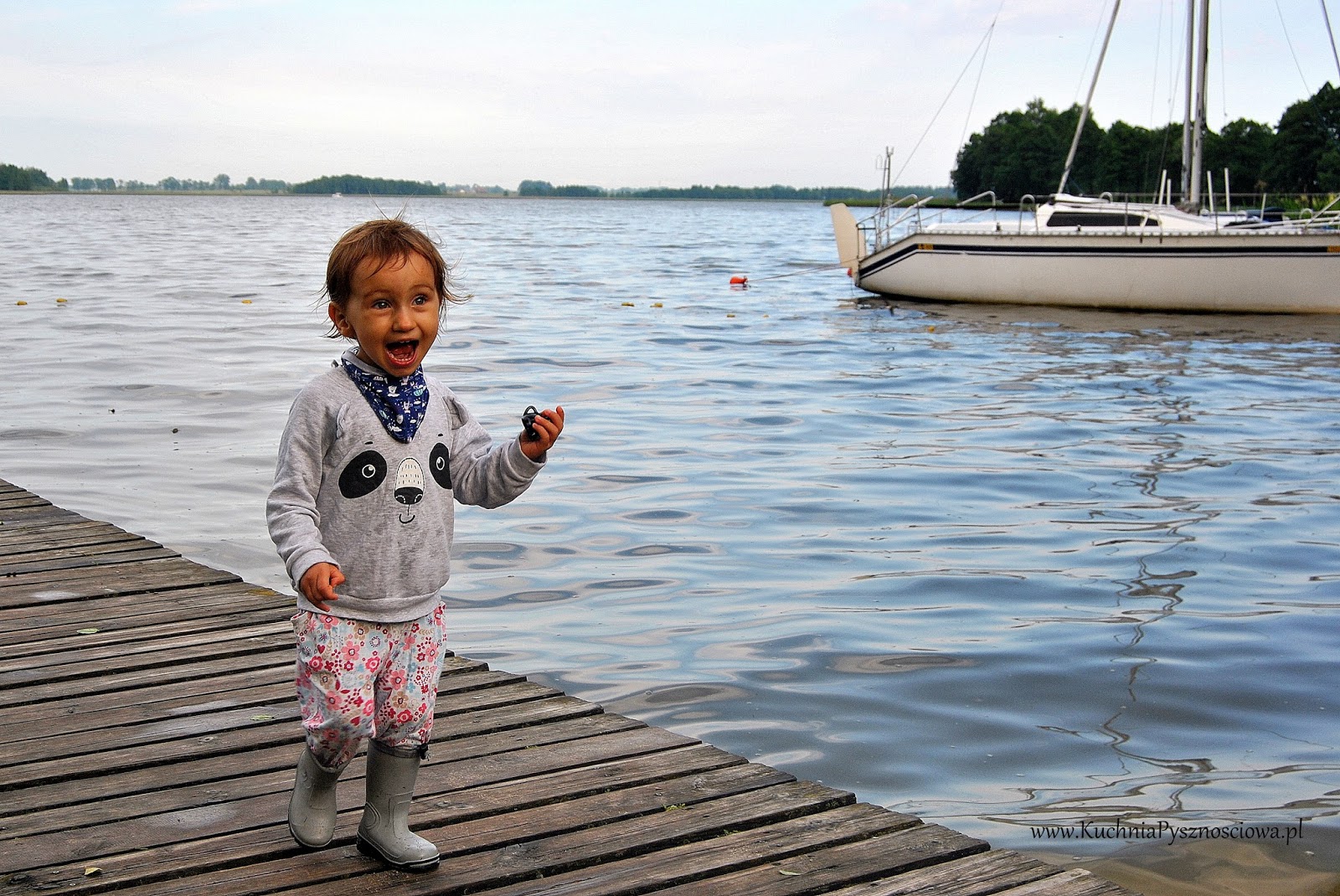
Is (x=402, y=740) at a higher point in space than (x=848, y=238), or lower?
lower

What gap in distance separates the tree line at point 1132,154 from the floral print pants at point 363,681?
75986mm

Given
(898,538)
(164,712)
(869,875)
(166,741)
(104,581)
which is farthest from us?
(898,538)

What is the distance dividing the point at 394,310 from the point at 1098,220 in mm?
23763

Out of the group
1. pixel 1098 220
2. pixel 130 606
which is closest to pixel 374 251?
pixel 130 606

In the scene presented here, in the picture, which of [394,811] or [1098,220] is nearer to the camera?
[394,811]

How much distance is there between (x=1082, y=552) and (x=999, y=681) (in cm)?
255

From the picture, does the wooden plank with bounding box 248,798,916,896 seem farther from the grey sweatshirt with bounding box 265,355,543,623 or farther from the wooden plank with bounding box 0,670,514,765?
the wooden plank with bounding box 0,670,514,765

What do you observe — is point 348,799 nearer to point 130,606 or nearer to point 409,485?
point 409,485

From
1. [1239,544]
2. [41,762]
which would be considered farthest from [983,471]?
[41,762]

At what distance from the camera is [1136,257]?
78.8 feet

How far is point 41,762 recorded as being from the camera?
12.3ft

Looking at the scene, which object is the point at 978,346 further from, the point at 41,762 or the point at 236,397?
the point at 41,762

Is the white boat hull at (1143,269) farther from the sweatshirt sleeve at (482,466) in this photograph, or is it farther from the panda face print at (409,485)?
the panda face print at (409,485)

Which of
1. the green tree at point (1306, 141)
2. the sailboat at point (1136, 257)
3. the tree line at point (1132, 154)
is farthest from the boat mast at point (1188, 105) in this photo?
the green tree at point (1306, 141)
